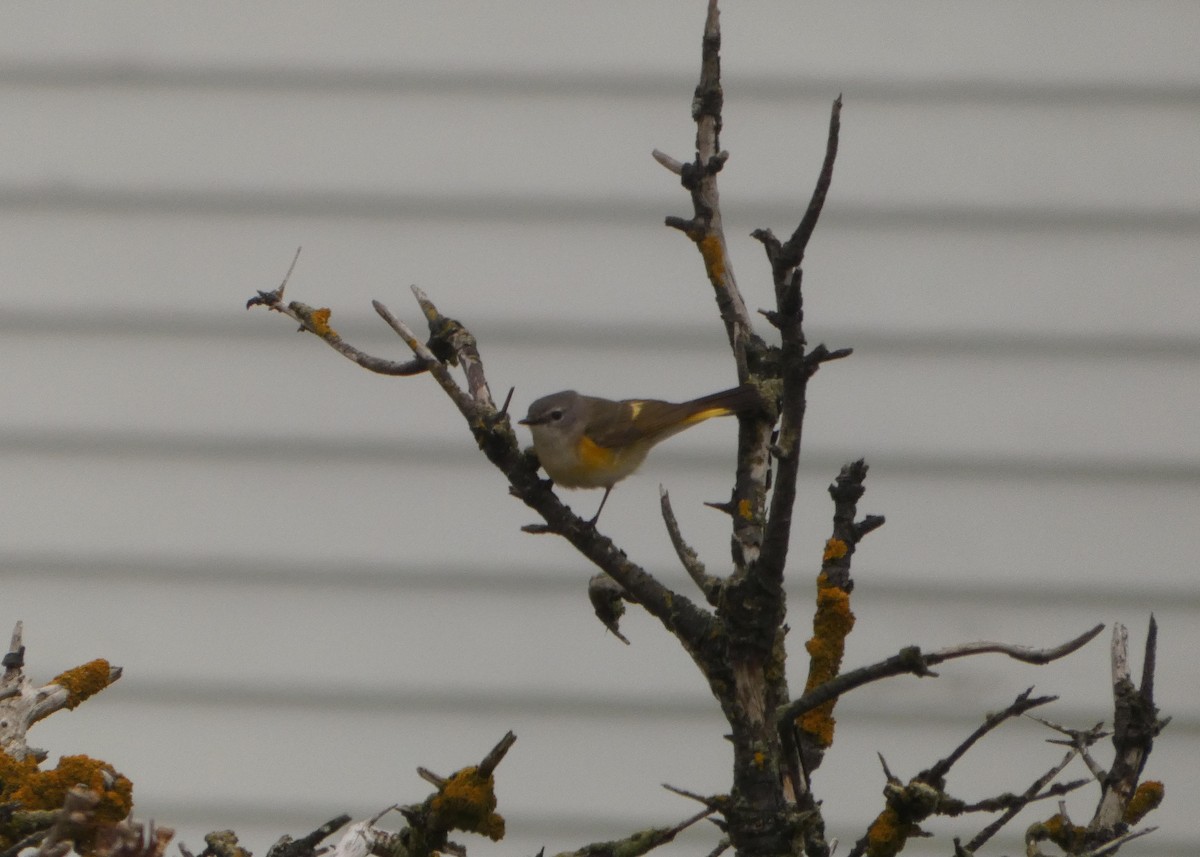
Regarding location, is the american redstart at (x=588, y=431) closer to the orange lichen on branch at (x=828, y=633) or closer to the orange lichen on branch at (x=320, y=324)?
the orange lichen on branch at (x=320, y=324)

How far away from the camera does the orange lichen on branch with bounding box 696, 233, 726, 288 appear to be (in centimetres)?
193

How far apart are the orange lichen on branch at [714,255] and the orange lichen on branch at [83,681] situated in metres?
1.06

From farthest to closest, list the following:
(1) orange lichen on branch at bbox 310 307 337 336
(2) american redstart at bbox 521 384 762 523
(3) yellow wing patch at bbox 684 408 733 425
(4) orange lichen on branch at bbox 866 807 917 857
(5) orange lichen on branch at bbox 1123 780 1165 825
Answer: (2) american redstart at bbox 521 384 762 523
(3) yellow wing patch at bbox 684 408 733 425
(1) orange lichen on branch at bbox 310 307 337 336
(5) orange lichen on branch at bbox 1123 780 1165 825
(4) orange lichen on branch at bbox 866 807 917 857

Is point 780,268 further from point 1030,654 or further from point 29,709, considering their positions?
point 29,709

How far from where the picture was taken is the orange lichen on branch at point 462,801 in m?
1.46

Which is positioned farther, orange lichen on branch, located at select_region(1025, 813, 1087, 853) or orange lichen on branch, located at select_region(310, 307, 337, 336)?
orange lichen on branch, located at select_region(310, 307, 337, 336)

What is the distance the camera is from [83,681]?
5.87ft

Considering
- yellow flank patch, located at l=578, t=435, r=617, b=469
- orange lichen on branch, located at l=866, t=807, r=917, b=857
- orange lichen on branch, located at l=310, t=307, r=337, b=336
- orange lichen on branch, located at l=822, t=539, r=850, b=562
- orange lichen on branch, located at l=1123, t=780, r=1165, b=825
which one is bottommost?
orange lichen on branch, located at l=866, t=807, r=917, b=857

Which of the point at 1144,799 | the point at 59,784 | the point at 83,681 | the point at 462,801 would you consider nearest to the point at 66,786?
the point at 59,784

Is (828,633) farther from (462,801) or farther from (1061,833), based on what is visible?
(462,801)

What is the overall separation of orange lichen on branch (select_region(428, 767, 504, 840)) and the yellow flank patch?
1805 millimetres

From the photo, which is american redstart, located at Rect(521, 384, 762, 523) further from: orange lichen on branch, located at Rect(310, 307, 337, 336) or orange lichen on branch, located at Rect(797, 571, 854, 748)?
orange lichen on branch, located at Rect(797, 571, 854, 748)

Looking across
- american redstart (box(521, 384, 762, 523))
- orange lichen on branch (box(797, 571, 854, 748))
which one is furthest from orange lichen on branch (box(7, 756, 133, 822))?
american redstart (box(521, 384, 762, 523))

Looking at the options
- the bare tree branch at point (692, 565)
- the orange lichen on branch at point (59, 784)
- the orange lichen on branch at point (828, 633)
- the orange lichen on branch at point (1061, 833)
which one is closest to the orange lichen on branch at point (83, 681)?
the orange lichen on branch at point (59, 784)
